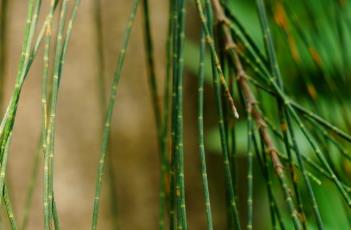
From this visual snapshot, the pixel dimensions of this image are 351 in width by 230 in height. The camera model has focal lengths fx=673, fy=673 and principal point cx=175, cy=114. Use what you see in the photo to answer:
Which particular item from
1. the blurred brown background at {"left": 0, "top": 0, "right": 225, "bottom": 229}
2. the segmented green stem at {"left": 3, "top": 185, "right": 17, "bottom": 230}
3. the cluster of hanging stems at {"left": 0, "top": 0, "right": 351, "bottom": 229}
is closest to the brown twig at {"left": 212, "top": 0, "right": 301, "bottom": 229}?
the cluster of hanging stems at {"left": 0, "top": 0, "right": 351, "bottom": 229}

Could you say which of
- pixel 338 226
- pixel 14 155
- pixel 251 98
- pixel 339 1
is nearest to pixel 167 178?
pixel 251 98

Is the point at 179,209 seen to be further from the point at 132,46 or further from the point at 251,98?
the point at 132,46

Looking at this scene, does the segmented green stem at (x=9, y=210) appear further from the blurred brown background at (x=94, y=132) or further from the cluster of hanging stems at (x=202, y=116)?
the blurred brown background at (x=94, y=132)

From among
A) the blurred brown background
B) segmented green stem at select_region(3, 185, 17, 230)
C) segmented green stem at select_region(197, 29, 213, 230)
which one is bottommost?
segmented green stem at select_region(3, 185, 17, 230)

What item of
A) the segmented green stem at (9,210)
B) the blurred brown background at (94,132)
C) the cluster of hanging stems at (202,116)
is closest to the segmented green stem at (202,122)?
the cluster of hanging stems at (202,116)

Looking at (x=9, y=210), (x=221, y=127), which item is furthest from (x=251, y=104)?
(x=9, y=210)

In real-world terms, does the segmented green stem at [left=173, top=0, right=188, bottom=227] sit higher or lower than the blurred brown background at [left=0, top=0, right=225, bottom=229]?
lower

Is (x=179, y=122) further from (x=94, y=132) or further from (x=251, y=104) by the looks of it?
(x=94, y=132)

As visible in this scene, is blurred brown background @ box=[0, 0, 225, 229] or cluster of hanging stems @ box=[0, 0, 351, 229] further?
blurred brown background @ box=[0, 0, 225, 229]

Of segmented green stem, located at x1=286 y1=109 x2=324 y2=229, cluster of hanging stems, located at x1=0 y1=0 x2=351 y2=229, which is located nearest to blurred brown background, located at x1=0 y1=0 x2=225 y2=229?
cluster of hanging stems, located at x1=0 y1=0 x2=351 y2=229

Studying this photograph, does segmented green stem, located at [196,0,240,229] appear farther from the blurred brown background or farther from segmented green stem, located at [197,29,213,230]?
the blurred brown background
